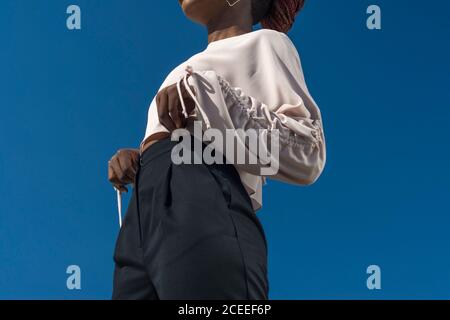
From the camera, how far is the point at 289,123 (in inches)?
82.4

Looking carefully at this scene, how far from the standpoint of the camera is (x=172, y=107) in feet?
6.79

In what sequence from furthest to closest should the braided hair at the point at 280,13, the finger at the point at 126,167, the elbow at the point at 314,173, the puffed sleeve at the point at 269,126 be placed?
the braided hair at the point at 280,13 → the finger at the point at 126,167 → the elbow at the point at 314,173 → the puffed sleeve at the point at 269,126

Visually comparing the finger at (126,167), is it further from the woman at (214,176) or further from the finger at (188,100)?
the finger at (188,100)

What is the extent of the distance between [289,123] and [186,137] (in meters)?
0.32

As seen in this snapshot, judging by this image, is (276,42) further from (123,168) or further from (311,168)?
(123,168)

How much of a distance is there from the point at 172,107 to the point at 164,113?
37mm

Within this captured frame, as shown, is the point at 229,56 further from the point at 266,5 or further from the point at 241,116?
the point at 266,5

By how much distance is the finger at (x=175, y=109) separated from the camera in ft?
6.78

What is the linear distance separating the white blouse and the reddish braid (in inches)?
14.9

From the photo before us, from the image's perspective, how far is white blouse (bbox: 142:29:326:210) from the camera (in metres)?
2.04

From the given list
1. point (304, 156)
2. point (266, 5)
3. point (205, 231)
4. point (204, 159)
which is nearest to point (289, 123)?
point (304, 156)

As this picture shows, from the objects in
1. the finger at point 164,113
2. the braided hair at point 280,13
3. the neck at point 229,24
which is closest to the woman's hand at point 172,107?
the finger at point 164,113

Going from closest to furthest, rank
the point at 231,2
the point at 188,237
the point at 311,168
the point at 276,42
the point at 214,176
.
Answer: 1. the point at 188,237
2. the point at 214,176
3. the point at 311,168
4. the point at 276,42
5. the point at 231,2

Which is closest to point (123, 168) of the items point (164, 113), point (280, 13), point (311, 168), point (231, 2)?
point (164, 113)
